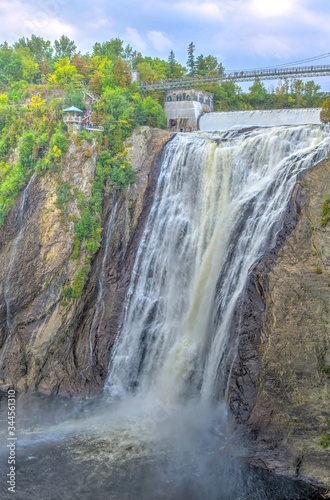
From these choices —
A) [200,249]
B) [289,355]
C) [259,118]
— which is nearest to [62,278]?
[200,249]

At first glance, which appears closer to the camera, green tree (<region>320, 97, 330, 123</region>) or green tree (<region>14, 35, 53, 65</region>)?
green tree (<region>320, 97, 330, 123</region>)

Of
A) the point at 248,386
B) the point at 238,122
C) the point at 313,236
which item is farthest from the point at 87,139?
the point at 248,386

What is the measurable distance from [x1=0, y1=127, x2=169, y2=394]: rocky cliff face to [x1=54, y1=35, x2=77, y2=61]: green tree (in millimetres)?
27854

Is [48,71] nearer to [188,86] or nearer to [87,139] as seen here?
[188,86]

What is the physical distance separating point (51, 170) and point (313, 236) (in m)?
18.8

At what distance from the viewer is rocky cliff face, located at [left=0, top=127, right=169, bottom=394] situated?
91.5 ft

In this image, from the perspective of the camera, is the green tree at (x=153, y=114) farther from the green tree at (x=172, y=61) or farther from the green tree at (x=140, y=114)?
the green tree at (x=172, y=61)

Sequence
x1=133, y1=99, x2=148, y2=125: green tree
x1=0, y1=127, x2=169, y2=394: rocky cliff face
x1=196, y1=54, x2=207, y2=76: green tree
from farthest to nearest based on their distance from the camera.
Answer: x1=196, y1=54, x2=207, y2=76: green tree → x1=133, y1=99, x2=148, y2=125: green tree → x1=0, y1=127, x2=169, y2=394: rocky cliff face

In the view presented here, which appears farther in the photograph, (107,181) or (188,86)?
(188,86)

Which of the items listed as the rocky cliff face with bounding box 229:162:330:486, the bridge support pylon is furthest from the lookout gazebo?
the rocky cliff face with bounding box 229:162:330:486

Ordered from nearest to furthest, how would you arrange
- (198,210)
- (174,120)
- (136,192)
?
(198,210) < (136,192) < (174,120)

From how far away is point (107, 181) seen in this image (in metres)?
31.8

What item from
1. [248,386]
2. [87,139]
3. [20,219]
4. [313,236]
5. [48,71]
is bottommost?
[248,386]

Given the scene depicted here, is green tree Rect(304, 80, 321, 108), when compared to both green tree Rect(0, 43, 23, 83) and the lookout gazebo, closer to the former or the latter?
the lookout gazebo
